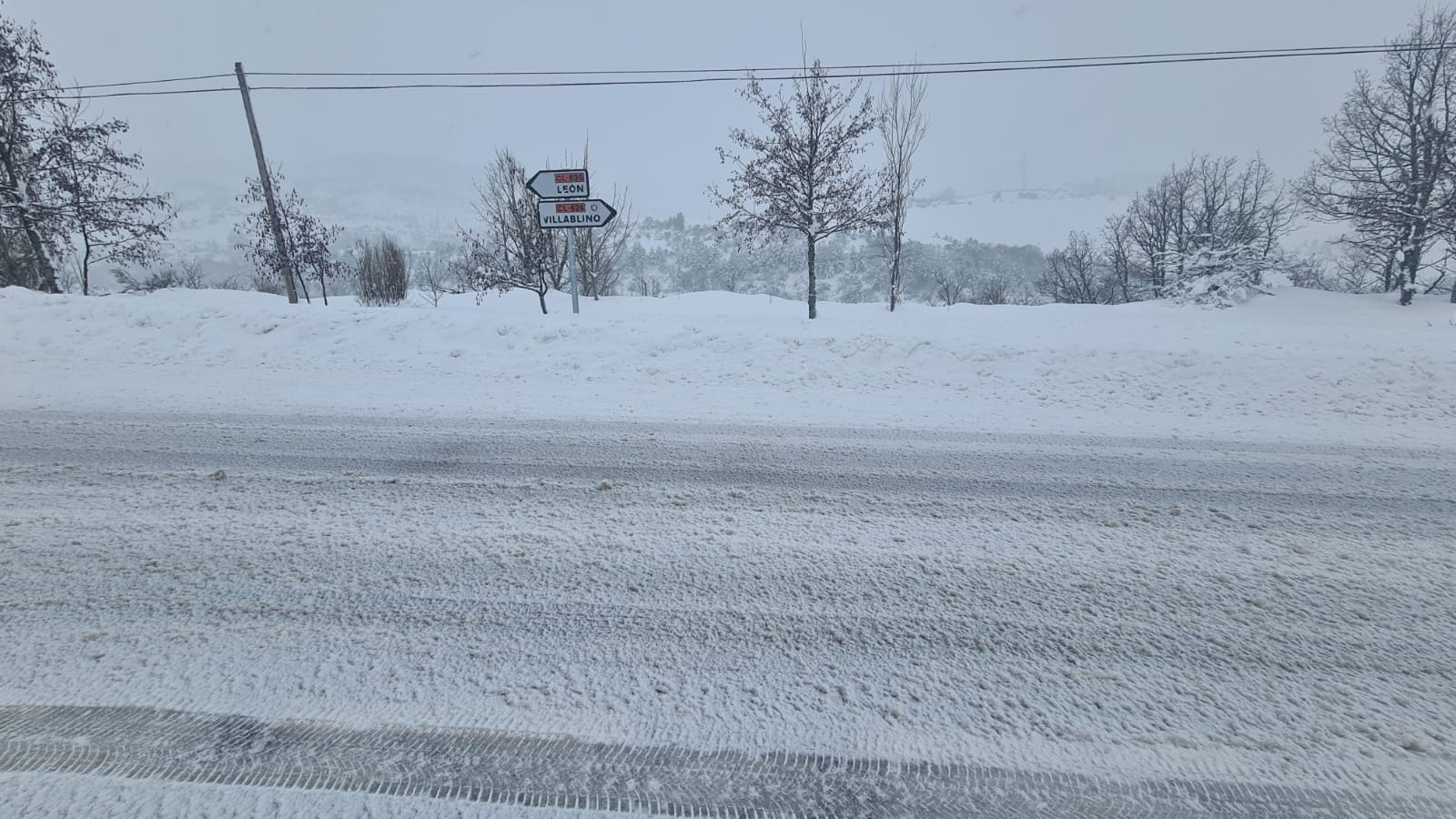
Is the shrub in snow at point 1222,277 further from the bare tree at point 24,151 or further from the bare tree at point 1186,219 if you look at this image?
the bare tree at point 24,151

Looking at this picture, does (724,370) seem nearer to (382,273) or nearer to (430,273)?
(382,273)

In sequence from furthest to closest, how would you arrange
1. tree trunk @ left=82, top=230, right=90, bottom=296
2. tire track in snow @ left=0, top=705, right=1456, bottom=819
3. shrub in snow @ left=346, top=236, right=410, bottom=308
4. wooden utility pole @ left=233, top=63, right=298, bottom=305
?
1. tree trunk @ left=82, top=230, right=90, bottom=296
2. shrub in snow @ left=346, top=236, right=410, bottom=308
3. wooden utility pole @ left=233, top=63, right=298, bottom=305
4. tire track in snow @ left=0, top=705, right=1456, bottom=819

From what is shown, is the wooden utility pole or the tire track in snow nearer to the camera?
the tire track in snow

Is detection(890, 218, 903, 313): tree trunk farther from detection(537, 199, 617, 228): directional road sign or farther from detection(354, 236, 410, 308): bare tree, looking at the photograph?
detection(354, 236, 410, 308): bare tree

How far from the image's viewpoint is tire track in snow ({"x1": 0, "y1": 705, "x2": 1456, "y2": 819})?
1.83 metres

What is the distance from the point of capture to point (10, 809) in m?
1.76

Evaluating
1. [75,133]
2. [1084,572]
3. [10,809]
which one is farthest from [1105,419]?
[75,133]

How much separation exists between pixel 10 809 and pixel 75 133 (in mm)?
22020

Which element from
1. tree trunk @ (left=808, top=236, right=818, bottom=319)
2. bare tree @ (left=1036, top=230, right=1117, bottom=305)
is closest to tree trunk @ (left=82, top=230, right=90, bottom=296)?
tree trunk @ (left=808, top=236, right=818, bottom=319)

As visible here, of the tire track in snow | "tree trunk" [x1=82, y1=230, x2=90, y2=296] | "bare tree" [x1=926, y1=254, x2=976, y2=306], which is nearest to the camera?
the tire track in snow

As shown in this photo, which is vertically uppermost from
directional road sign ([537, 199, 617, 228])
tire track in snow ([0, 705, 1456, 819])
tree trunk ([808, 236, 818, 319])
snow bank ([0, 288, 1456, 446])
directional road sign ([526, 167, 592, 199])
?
directional road sign ([526, 167, 592, 199])

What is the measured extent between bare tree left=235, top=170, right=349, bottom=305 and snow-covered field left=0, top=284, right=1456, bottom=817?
384 inches

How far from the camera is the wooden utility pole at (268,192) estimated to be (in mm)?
13836

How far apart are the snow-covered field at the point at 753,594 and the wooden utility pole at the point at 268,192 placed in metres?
9.38
